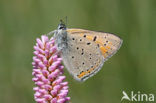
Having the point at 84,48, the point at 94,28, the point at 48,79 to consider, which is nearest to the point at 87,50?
the point at 84,48

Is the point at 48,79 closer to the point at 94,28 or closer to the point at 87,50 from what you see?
the point at 87,50

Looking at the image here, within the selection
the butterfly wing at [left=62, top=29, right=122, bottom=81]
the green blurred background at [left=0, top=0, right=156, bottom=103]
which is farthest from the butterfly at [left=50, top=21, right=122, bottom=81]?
the green blurred background at [left=0, top=0, right=156, bottom=103]

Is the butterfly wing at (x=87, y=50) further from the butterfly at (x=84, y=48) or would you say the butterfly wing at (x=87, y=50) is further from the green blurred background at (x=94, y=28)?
the green blurred background at (x=94, y=28)

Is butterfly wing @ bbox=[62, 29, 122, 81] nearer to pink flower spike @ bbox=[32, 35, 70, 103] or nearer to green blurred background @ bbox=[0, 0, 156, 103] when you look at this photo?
pink flower spike @ bbox=[32, 35, 70, 103]

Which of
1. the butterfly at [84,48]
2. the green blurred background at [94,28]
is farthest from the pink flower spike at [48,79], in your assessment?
the green blurred background at [94,28]

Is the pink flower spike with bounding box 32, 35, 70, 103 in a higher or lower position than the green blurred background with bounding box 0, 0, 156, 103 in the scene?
lower

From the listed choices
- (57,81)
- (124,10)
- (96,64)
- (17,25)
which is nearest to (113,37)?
(96,64)
